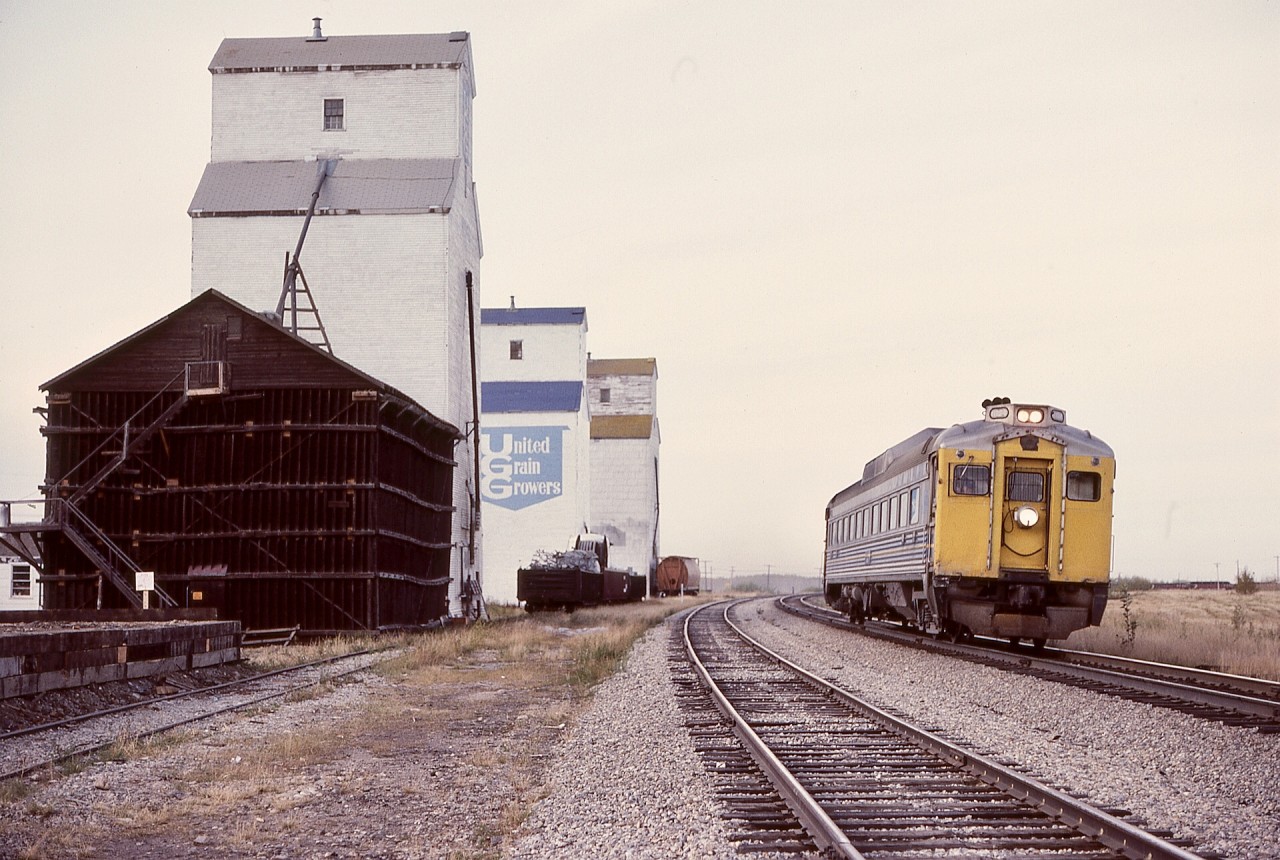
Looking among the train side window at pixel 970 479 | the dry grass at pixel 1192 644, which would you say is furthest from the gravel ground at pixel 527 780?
the dry grass at pixel 1192 644

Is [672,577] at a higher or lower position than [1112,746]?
lower

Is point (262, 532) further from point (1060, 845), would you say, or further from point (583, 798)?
point (1060, 845)

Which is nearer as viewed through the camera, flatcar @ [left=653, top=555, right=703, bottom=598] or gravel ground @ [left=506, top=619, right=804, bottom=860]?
gravel ground @ [left=506, top=619, right=804, bottom=860]

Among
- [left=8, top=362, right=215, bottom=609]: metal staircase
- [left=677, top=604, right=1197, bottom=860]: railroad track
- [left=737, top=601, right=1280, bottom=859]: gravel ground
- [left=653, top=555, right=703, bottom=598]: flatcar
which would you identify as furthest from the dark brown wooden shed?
[left=653, top=555, right=703, bottom=598]: flatcar

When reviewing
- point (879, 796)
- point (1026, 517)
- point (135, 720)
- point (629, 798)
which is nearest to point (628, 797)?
point (629, 798)

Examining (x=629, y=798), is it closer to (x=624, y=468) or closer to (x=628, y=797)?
(x=628, y=797)

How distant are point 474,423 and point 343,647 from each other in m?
16.2

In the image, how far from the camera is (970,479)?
1842 cm

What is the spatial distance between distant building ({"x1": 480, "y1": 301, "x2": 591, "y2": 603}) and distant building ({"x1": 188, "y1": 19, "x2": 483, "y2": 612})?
15501mm

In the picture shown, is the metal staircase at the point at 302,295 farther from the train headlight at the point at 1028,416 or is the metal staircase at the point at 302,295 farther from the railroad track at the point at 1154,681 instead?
the train headlight at the point at 1028,416

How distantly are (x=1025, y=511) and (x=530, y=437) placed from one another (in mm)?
38362

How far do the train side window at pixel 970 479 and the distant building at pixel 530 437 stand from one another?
35170mm

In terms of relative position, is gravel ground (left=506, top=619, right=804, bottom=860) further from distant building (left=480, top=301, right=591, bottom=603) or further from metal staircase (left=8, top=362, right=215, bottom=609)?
distant building (left=480, top=301, right=591, bottom=603)

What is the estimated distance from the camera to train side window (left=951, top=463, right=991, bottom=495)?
1838 centimetres
